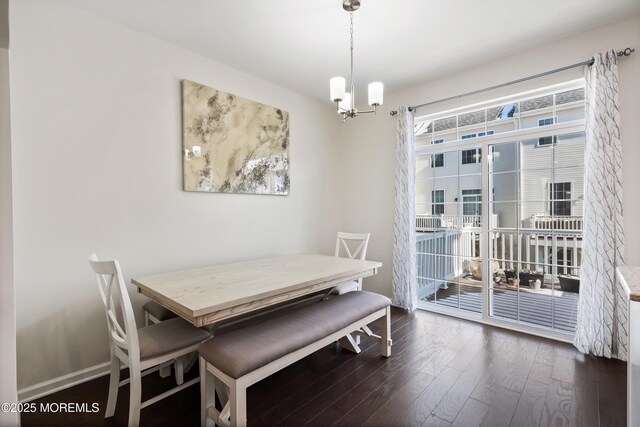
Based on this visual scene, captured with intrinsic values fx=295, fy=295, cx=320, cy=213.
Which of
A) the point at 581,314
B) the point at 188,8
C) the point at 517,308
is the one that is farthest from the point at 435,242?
the point at 188,8

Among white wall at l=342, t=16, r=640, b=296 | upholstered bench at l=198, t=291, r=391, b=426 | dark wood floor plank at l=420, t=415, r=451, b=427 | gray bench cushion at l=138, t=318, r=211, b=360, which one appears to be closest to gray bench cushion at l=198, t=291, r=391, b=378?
upholstered bench at l=198, t=291, r=391, b=426

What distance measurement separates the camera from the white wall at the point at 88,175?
1.85m

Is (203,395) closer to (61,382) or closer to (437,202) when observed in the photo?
(61,382)

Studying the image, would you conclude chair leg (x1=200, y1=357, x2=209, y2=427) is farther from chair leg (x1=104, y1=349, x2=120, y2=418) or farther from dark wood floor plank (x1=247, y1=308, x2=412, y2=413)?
chair leg (x1=104, y1=349, x2=120, y2=418)

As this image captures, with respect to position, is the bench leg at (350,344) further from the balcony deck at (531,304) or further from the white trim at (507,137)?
the white trim at (507,137)

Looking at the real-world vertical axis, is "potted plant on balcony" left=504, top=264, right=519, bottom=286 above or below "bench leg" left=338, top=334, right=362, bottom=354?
above

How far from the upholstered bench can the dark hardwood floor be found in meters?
0.31

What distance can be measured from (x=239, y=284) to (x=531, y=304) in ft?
9.24

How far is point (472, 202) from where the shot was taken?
3166 millimetres

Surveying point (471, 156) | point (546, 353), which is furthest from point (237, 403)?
point (471, 156)

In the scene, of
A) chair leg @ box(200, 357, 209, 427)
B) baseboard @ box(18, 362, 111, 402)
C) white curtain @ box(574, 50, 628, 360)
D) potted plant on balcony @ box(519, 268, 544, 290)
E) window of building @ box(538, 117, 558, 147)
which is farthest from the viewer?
potted plant on balcony @ box(519, 268, 544, 290)

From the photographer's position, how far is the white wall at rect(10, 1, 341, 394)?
1854mm

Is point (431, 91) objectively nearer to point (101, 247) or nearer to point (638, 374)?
point (638, 374)

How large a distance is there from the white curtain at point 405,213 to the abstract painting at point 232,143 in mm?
1290
